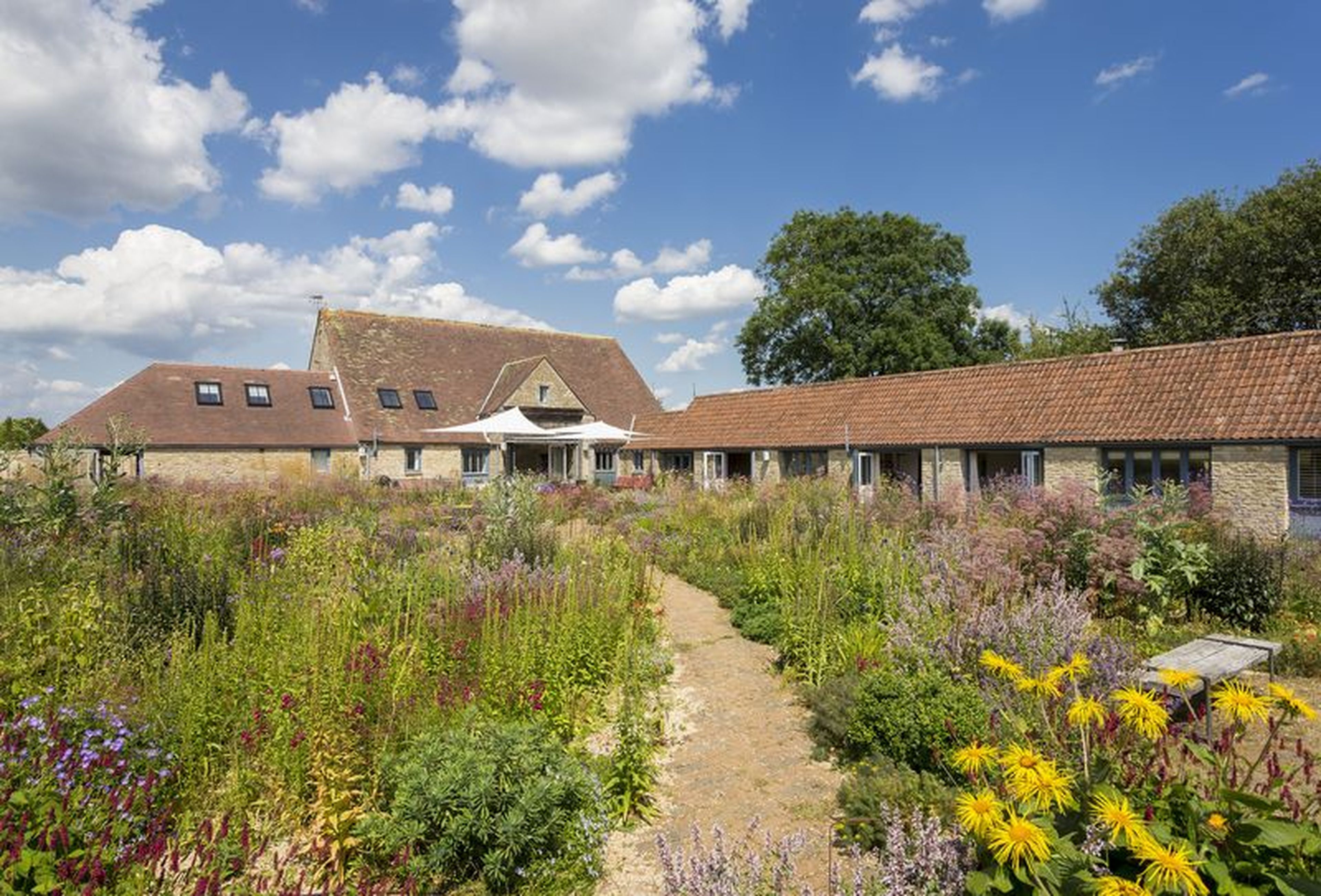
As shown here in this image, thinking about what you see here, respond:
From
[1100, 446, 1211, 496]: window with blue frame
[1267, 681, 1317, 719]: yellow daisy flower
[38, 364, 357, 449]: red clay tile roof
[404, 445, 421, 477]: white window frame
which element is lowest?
[1267, 681, 1317, 719]: yellow daisy flower

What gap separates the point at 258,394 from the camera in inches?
1176

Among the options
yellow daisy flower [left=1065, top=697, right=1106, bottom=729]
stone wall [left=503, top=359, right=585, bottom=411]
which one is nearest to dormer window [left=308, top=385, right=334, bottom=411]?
stone wall [left=503, top=359, right=585, bottom=411]

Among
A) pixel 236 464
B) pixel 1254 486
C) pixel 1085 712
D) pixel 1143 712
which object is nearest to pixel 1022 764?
pixel 1085 712

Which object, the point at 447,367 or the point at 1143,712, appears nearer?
the point at 1143,712

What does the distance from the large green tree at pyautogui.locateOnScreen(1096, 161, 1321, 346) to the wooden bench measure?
1194 inches

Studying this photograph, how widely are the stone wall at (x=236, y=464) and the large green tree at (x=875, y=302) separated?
21304 millimetres

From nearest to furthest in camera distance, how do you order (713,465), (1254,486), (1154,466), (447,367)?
(1254,486) → (1154,466) → (713,465) → (447,367)

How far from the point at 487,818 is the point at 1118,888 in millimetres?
2800

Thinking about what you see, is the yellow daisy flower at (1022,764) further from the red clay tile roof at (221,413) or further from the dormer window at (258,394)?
the dormer window at (258,394)

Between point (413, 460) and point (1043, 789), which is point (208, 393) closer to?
point (413, 460)

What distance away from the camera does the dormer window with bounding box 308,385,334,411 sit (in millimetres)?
30625

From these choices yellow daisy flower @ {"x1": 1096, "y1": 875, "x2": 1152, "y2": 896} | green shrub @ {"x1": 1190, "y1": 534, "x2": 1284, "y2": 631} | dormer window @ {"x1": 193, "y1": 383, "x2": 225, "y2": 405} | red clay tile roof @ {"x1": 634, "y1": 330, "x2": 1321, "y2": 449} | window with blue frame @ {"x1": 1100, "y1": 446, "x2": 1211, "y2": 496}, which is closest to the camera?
yellow daisy flower @ {"x1": 1096, "y1": 875, "x2": 1152, "y2": 896}

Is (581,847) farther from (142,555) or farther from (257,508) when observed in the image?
(257,508)

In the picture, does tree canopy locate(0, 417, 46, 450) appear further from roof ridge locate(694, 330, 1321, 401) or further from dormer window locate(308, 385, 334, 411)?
roof ridge locate(694, 330, 1321, 401)
